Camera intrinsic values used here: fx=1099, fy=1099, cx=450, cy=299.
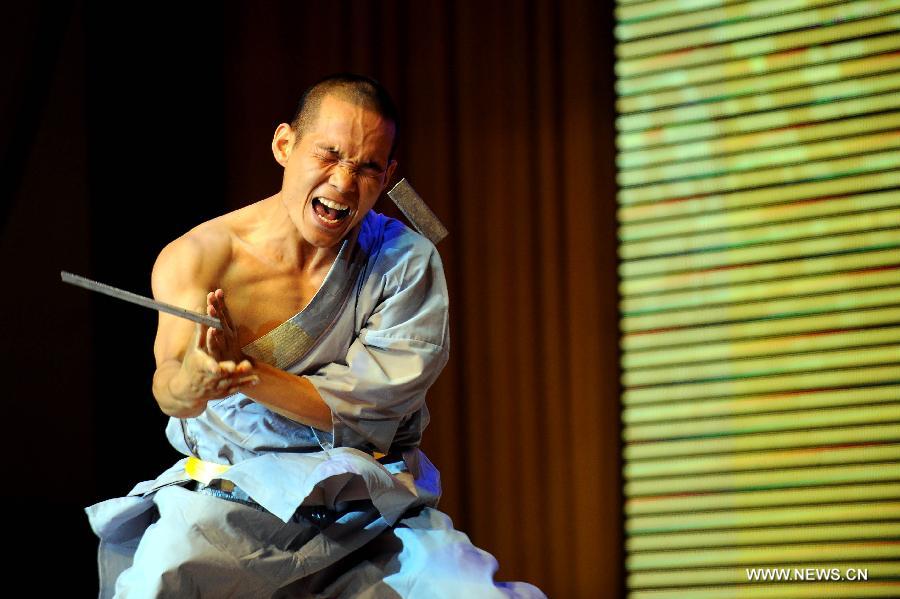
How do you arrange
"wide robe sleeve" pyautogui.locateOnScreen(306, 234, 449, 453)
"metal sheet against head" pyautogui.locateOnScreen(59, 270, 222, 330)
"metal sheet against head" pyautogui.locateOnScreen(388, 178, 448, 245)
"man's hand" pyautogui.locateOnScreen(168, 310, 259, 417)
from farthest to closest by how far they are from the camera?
"metal sheet against head" pyautogui.locateOnScreen(388, 178, 448, 245) < "wide robe sleeve" pyautogui.locateOnScreen(306, 234, 449, 453) < "man's hand" pyautogui.locateOnScreen(168, 310, 259, 417) < "metal sheet against head" pyautogui.locateOnScreen(59, 270, 222, 330)

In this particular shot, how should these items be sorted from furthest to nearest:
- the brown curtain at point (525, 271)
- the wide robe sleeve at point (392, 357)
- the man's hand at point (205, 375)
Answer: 1. the brown curtain at point (525, 271)
2. the wide robe sleeve at point (392, 357)
3. the man's hand at point (205, 375)

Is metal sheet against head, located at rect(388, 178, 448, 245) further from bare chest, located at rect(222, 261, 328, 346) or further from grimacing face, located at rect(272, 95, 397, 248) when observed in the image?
bare chest, located at rect(222, 261, 328, 346)

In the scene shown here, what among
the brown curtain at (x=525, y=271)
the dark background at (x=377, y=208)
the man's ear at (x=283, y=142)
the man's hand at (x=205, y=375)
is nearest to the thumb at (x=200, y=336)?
the man's hand at (x=205, y=375)

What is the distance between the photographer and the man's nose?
1.97 meters

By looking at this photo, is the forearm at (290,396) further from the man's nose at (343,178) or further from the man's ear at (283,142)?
the man's ear at (283,142)

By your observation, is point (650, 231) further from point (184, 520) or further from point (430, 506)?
point (184, 520)

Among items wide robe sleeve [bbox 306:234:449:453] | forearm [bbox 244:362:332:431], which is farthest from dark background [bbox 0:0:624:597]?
forearm [bbox 244:362:332:431]

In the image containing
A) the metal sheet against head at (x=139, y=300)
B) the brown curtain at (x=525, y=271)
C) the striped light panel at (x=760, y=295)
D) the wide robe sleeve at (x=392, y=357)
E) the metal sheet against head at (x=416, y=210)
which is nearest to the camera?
the metal sheet against head at (x=139, y=300)

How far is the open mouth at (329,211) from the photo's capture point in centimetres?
199

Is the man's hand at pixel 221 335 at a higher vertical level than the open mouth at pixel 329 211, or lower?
lower

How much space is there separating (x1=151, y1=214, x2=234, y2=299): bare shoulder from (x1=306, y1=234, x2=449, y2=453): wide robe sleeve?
0.87 feet

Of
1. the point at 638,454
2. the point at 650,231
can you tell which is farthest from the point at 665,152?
the point at 638,454

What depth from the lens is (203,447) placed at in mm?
1985

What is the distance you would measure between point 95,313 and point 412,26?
1303 mm
